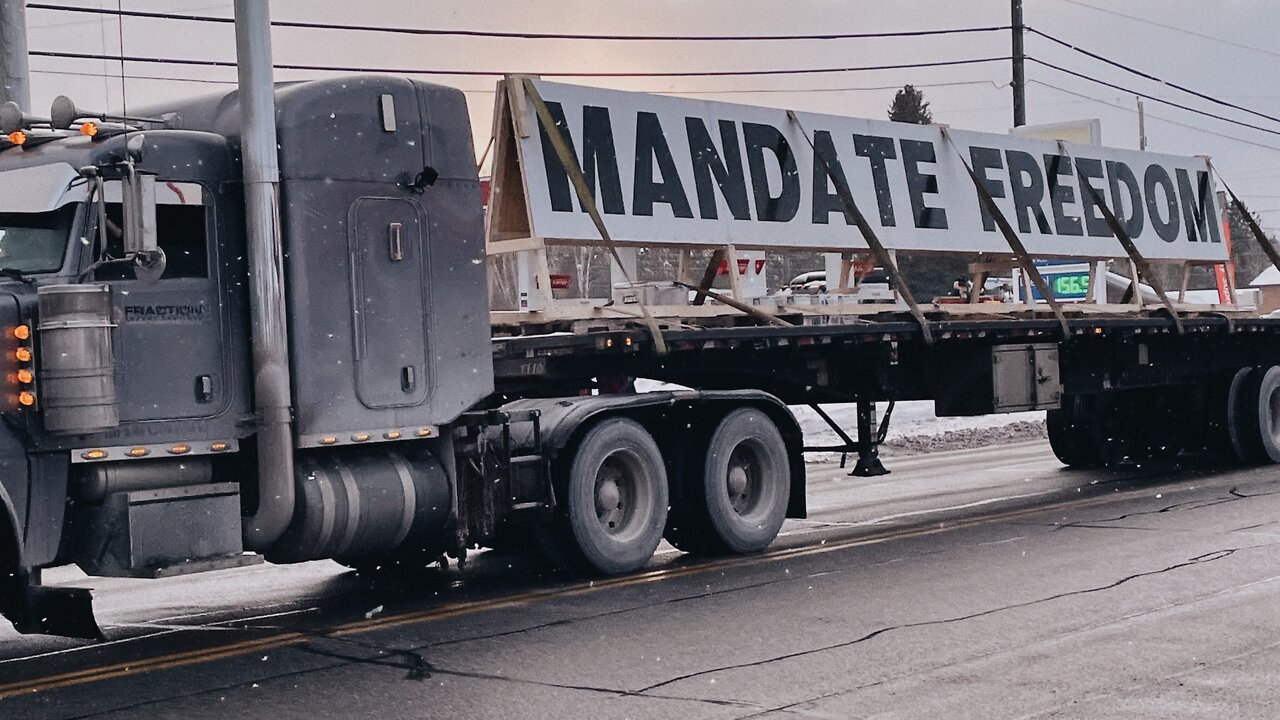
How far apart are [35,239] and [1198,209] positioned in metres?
14.3

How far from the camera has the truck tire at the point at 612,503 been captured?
1077 centimetres


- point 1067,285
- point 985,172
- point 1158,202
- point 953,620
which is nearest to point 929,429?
point 1158,202

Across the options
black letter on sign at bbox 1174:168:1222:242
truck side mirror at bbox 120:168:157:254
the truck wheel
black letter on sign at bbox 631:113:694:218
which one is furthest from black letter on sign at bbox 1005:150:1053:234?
→ truck side mirror at bbox 120:168:157:254

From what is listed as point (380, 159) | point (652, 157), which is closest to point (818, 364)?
point (652, 157)

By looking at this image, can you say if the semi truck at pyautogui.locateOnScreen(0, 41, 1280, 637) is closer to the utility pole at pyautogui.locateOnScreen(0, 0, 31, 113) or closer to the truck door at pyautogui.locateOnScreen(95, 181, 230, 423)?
the truck door at pyautogui.locateOnScreen(95, 181, 230, 423)

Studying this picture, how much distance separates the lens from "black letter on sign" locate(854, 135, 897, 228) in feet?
48.1

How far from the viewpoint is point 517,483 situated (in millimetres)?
10508

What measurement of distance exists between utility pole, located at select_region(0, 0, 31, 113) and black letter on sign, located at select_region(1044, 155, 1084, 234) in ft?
32.9

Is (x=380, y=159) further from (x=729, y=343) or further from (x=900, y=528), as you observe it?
(x=900, y=528)

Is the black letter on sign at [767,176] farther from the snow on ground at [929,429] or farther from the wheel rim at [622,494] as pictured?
the snow on ground at [929,429]

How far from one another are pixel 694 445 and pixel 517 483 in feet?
5.88

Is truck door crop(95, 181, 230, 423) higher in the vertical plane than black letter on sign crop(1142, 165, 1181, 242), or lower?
lower

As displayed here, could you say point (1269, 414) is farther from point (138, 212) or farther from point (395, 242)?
point (138, 212)

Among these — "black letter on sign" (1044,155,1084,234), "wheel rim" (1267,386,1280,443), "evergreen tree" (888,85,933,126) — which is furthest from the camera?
"evergreen tree" (888,85,933,126)
